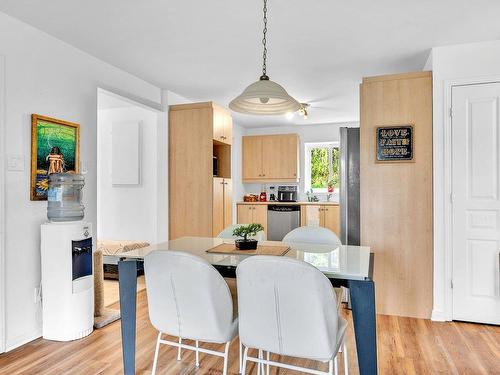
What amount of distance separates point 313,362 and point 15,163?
8.52 feet

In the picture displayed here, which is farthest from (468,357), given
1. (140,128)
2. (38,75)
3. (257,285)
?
(140,128)

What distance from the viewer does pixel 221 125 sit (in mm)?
4785

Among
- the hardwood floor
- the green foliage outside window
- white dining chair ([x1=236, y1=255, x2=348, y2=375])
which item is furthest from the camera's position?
the green foliage outside window

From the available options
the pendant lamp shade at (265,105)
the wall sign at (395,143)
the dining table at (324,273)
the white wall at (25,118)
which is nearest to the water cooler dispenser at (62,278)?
the white wall at (25,118)

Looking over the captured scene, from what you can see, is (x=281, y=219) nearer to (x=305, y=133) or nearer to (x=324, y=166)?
(x=324, y=166)

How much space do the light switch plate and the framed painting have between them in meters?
0.09

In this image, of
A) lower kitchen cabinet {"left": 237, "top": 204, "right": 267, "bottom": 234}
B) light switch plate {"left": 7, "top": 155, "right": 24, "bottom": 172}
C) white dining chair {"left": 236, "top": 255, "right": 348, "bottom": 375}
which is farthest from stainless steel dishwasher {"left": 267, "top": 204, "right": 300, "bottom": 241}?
white dining chair {"left": 236, "top": 255, "right": 348, "bottom": 375}

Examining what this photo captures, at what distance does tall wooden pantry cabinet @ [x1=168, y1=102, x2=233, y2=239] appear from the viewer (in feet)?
14.8

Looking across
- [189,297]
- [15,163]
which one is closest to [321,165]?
[15,163]

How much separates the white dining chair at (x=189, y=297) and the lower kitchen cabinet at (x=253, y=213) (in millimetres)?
4656

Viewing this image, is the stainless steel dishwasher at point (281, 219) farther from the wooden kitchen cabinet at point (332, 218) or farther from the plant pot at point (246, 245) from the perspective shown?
the plant pot at point (246, 245)

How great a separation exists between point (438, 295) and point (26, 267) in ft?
11.4

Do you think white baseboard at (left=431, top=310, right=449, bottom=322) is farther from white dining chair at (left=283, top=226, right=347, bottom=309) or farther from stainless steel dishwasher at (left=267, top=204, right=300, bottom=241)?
stainless steel dishwasher at (left=267, top=204, right=300, bottom=241)

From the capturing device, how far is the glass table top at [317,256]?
177 centimetres
